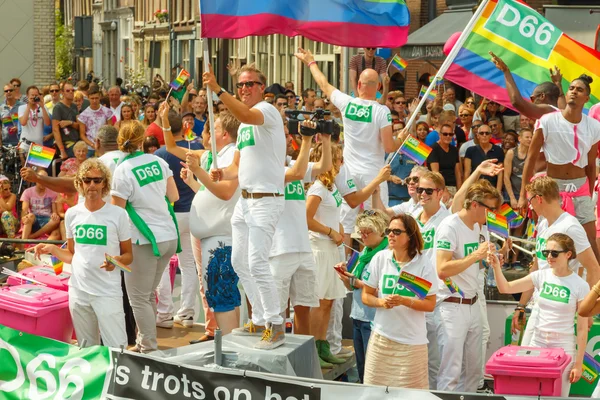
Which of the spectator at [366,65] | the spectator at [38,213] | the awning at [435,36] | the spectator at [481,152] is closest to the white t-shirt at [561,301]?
the spectator at [481,152]

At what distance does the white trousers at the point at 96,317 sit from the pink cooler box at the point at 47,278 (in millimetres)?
739

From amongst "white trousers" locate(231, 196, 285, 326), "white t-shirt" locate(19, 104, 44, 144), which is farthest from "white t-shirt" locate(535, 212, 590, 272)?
"white t-shirt" locate(19, 104, 44, 144)

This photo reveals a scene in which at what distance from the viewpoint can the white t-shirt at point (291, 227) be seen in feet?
31.3

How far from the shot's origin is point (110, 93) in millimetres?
19656

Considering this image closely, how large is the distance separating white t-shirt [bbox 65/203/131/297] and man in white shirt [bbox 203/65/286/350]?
1.05 metres

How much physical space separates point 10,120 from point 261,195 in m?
12.1

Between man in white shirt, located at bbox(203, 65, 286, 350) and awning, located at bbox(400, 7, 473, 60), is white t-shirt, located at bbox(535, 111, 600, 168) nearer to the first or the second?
man in white shirt, located at bbox(203, 65, 286, 350)

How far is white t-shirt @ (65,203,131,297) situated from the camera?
9.26 meters

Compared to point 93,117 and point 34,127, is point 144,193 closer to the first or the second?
point 93,117

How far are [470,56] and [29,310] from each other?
490 centimetres

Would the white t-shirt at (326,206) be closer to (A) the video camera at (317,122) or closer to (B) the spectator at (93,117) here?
(A) the video camera at (317,122)

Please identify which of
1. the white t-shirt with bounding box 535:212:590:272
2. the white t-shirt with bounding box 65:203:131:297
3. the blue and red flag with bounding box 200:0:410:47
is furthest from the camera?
the blue and red flag with bounding box 200:0:410:47

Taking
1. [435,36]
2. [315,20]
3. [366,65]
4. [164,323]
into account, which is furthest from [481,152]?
[435,36]

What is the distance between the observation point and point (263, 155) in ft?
29.1
